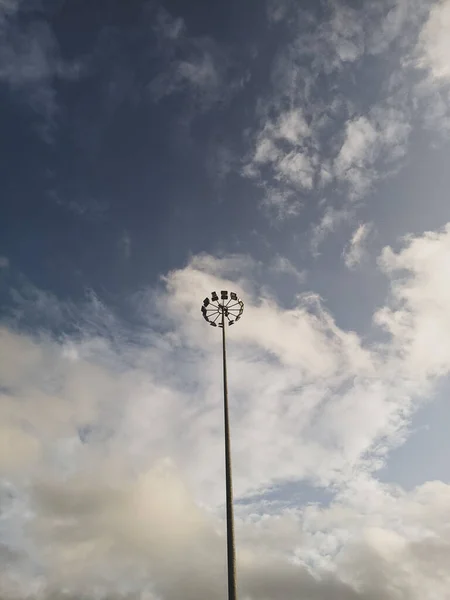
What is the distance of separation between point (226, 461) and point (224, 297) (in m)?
9.95

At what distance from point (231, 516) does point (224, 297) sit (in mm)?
12217

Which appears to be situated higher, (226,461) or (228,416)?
(228,416)

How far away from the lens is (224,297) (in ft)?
80.6

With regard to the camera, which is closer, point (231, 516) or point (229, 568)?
point (229, 568)

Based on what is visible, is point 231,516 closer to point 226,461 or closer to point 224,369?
point 226,461

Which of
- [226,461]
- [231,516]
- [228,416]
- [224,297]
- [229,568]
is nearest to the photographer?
[229,568]

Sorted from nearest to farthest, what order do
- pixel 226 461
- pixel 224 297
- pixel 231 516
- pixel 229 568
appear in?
pixel 229 568
pixel 231 516
pixel 226 461
pixel 224 297

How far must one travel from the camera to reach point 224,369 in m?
21.7

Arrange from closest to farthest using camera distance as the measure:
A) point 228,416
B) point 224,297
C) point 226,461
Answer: point 226,461 < point 228,416 < point 224,297

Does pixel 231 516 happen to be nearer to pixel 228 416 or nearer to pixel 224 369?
pixel 228 416

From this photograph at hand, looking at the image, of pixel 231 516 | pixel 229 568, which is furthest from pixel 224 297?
pixel 229 568

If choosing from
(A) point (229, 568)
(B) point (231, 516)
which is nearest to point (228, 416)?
(B) point (231, 516)

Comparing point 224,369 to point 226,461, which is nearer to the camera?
point 226,461

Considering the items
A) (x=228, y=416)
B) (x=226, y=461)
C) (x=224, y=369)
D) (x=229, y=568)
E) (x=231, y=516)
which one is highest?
(x=224, y=369)
